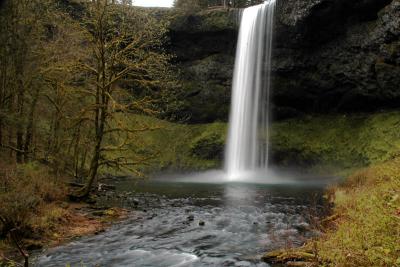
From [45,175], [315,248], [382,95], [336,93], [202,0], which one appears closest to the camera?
[315,248]

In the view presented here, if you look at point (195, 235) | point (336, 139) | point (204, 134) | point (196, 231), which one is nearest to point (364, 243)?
point (195, 235)

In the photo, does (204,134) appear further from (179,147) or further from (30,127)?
(30,127)

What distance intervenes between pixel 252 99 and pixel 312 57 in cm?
711

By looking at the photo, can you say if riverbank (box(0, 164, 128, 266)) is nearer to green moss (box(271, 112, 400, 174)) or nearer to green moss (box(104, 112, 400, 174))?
green moss (box(104, 112, 400, 174))

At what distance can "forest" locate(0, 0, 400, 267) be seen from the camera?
10906mm

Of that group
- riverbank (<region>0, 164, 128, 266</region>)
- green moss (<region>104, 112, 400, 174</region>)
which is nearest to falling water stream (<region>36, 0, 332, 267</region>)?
riverbank (<region>0, 164, 128, 266</region>)

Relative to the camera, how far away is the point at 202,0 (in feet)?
199

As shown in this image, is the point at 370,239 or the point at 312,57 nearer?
the point at 370,239

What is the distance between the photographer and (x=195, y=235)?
13.0m

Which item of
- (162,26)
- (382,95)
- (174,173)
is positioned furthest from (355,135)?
(162,26)

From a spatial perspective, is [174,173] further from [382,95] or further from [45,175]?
[45,175]

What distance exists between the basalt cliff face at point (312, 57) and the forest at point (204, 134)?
0.14 m

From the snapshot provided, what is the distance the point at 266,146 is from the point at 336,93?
856 centimetres

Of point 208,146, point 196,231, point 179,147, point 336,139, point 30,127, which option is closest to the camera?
point 196,231
